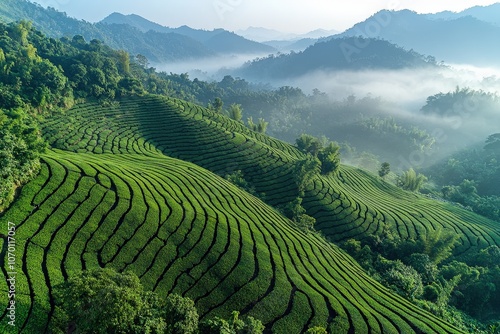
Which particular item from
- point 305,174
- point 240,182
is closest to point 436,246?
point 305,174

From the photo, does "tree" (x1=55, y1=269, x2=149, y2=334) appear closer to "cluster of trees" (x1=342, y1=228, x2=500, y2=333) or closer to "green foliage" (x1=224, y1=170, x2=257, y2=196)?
Result: "cluster of trees" (x1=342, y1=228, x2=500, y2=333)

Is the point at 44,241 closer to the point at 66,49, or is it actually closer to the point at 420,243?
the point at 420,243

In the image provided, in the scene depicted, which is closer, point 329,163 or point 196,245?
point 196,245

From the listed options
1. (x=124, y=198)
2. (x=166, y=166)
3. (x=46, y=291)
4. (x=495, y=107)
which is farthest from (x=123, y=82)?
(x=495, y=107)

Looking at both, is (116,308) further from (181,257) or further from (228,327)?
(181,257)

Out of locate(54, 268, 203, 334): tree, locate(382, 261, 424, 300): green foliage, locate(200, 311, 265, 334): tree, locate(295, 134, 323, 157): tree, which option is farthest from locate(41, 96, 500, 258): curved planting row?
locate(54, 268, 203, 334): tree
